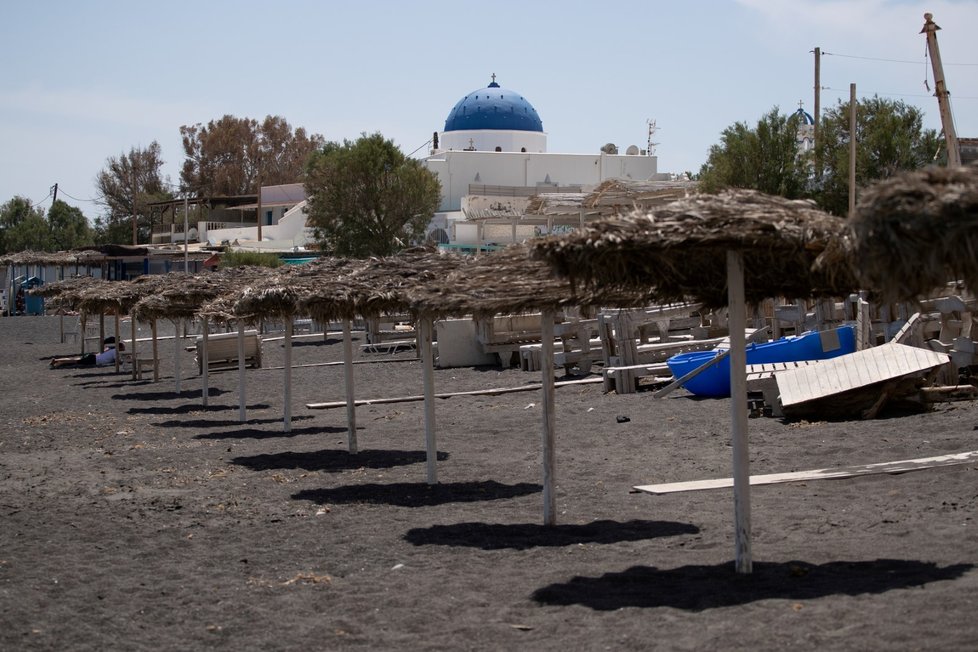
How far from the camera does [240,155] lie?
3750 inches

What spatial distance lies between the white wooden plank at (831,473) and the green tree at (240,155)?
282 feet

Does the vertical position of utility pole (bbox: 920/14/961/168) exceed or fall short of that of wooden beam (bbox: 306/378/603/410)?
it exceeds it

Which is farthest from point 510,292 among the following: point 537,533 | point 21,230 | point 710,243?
point 21,230

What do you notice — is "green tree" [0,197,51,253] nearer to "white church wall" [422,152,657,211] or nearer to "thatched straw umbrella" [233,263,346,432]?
"white church wall" [422,152,657,211]

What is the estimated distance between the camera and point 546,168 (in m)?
60.4

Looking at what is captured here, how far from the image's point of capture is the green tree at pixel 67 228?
84250 millimetres

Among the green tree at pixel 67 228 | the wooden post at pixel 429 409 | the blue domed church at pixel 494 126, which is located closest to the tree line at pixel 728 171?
the wooden post at pixel 429 409

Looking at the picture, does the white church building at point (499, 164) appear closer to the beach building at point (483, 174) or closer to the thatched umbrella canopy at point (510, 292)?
the beach building at point (483, 174)

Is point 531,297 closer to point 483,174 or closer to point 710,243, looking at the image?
point 710,243

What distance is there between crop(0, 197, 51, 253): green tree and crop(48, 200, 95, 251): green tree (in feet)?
2.36

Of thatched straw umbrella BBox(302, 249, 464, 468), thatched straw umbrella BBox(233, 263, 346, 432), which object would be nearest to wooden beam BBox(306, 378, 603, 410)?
thatched straw umbrella BBox(233, 263, 346, 432)

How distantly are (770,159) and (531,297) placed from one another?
3021 centimetres

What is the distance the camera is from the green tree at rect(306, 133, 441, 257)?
1813 inches

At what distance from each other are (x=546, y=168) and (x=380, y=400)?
4149 cm
